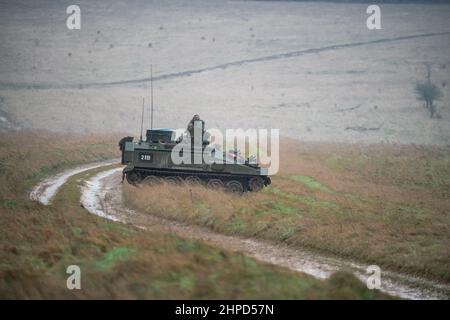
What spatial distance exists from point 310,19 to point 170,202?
2639 inches

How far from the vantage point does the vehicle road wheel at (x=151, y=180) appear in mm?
21766

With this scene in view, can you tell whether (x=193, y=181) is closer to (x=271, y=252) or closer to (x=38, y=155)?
(x=271, y=252)

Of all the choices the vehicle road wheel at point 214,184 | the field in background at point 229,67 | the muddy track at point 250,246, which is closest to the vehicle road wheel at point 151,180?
the muddy track at point 250,246

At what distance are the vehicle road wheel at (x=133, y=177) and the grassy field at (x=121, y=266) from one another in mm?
5512

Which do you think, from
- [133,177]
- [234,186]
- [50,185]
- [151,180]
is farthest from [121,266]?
[50,185]

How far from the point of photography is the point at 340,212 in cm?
1806

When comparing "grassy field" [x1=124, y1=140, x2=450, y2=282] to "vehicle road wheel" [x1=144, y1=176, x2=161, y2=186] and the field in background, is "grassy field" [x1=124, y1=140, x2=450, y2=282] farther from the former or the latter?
the field in background

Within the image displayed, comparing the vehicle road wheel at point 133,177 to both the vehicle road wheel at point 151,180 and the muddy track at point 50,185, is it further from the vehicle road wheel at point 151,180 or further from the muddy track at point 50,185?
the muddy track at point 50,185

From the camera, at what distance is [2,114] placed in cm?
5188

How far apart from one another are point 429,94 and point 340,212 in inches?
1830

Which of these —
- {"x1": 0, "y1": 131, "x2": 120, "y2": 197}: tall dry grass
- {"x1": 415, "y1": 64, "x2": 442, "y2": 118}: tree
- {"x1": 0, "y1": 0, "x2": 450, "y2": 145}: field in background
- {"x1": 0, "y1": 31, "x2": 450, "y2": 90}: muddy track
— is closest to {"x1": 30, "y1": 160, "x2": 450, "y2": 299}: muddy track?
{"x1": 0, "y1": 131, "x2": 120, "y2": 197}: tall dry grass

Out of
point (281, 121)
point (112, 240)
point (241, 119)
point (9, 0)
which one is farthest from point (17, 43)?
point (112, 240)

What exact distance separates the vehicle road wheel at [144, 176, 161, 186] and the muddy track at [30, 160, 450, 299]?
130 cm

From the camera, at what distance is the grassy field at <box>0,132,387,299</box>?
9242 millimetres
